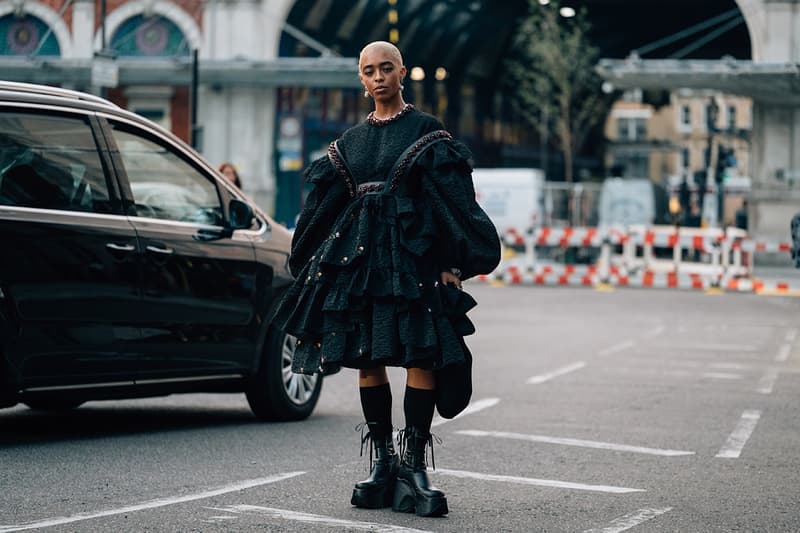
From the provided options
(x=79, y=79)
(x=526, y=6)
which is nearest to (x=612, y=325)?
(x=79, y=79)

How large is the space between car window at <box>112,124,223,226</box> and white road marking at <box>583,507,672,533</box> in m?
3.68

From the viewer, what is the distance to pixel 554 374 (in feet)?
44.3

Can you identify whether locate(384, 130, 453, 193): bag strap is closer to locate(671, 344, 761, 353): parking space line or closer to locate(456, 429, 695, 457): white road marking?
locate(456, 429, 695, 457): white road marking

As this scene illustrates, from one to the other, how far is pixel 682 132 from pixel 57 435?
117941 mm

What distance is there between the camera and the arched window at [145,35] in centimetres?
4516

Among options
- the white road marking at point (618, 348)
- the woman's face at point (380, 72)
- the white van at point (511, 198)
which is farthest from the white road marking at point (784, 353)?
the white van at point (511, 198)

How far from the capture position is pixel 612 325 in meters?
20.2

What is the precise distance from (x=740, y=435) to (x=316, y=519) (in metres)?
4.15

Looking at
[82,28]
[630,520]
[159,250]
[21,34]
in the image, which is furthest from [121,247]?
[21,34]

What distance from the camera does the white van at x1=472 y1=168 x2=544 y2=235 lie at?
125 ft

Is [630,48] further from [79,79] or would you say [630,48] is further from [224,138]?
[79,79]

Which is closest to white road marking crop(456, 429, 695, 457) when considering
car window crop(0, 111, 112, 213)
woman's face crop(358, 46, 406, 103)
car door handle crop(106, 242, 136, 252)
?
car door handle crop(106, 242, 136, 252)

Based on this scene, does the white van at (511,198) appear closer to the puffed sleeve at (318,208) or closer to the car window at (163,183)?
the car window at (163,183)

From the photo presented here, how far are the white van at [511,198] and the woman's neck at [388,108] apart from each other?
3153cm
